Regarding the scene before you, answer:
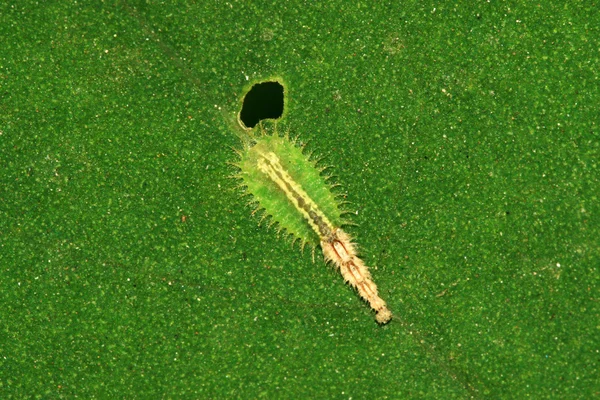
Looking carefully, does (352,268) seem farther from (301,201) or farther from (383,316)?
(301,201)

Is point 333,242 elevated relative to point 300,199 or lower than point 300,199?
lower

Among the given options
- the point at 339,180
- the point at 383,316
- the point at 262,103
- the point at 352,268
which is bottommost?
the point at 383,316

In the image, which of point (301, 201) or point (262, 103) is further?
point (262, 103)

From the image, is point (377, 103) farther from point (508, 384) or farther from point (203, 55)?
point (508, 384)

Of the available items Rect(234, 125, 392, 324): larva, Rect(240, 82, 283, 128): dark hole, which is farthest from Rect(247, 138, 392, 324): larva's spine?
Rect(240, 82, 283, 128): dark hole

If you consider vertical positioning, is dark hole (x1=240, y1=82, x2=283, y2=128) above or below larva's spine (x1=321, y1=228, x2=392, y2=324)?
above

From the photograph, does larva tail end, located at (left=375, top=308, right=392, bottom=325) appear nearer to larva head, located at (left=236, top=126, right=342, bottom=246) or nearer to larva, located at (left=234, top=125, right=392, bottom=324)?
larva, located at (left=234, top=125, right=392, bottom=324)

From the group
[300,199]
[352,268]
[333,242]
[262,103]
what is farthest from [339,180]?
[262,103]
